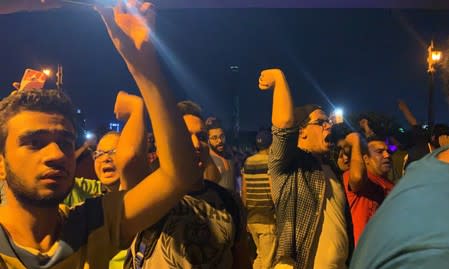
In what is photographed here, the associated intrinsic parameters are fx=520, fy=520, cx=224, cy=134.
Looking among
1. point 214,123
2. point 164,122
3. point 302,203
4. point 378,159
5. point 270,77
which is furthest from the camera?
point 378,159

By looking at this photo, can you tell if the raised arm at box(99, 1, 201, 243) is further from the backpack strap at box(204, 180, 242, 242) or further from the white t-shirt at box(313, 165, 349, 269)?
the white t-shirt at box(313, 165, 349, 269)

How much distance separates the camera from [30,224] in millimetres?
1736

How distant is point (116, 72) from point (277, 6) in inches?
32.2

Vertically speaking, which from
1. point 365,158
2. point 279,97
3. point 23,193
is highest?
point 279,97

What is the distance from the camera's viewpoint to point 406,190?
0.71 metres

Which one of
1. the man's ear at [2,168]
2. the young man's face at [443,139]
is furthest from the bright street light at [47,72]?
the young man's face at [443,139]

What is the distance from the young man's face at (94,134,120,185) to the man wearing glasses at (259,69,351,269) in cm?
96

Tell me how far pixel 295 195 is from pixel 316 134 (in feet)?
1.57

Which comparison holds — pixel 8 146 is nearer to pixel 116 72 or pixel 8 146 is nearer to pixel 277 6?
pixel 116 72

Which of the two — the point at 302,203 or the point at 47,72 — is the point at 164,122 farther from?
the point at 302,203

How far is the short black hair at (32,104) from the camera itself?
177 centimetres

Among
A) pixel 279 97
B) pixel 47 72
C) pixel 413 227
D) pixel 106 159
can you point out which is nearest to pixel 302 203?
pixel 279 97

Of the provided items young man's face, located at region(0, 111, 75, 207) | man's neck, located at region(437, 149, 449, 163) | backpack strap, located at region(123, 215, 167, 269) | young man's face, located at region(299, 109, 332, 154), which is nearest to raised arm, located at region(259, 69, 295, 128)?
young man's face, located at region(299, 109, 332, 154)

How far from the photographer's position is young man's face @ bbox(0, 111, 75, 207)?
5.72ft
